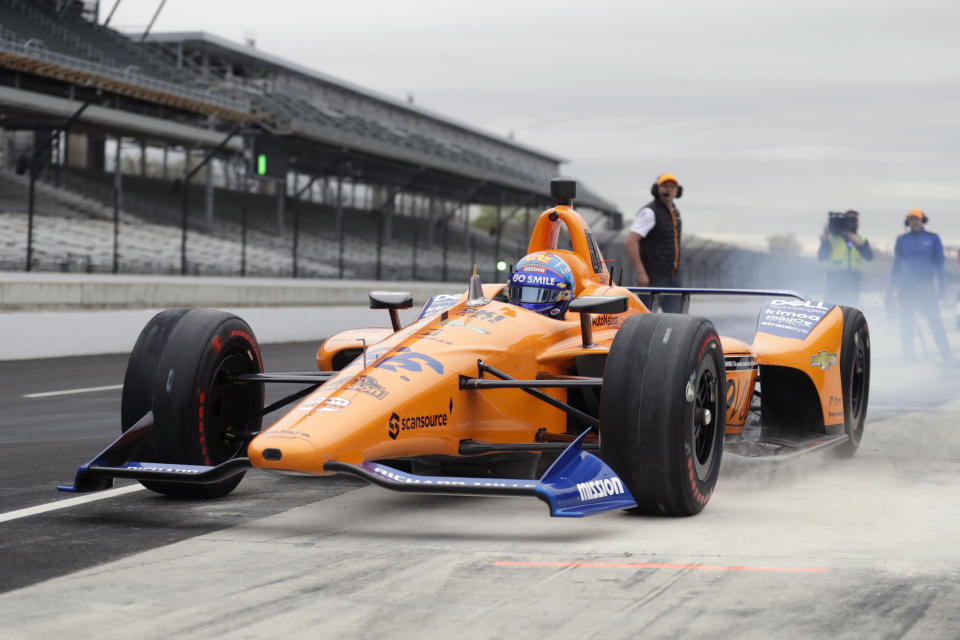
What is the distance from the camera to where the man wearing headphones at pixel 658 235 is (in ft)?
35.7

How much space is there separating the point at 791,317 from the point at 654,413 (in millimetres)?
2830

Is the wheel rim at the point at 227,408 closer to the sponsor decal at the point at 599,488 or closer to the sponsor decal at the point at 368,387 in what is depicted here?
the sponsor decal at the point at 368,387

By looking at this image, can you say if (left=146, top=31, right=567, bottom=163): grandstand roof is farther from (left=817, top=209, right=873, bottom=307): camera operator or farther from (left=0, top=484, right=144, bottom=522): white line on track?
(left=0, top=484, right=144, bottom=522): white line on track

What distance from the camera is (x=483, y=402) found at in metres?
5.75

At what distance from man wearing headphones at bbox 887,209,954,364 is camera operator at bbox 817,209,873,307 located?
17.9 inches

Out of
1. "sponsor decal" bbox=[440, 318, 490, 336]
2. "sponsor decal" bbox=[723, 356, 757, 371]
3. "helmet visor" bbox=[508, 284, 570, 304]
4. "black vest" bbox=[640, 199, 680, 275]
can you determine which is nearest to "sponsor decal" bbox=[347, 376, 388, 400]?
"sponsor decal" bbox=[440, 318, 490, 336]

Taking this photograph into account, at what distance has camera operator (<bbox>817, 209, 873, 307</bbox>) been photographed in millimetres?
16156

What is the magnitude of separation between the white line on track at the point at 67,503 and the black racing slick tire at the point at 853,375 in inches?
166

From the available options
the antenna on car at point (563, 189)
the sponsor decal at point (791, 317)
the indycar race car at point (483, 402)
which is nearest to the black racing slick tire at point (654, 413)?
the indycar race car at point (483, 402)

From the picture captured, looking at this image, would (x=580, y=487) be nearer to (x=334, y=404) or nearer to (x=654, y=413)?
(x=654, y=413)

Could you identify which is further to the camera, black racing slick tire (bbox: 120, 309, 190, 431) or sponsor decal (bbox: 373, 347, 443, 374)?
black racing slick tire (bbox: 120, 309, 190, 431)

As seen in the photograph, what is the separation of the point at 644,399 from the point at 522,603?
1.53m

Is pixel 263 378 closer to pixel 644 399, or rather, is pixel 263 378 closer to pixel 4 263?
pixel 644 399

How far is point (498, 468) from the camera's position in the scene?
604 cm
